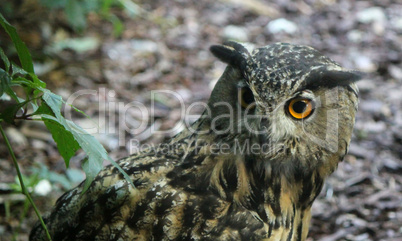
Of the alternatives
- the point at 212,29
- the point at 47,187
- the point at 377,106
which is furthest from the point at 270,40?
the point at 47,187

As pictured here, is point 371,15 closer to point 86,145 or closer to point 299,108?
point 299,108

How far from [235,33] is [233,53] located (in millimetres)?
4257

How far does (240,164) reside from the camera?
2721mm

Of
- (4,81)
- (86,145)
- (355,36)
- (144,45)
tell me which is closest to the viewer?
(4,81)

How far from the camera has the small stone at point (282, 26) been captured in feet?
22.8

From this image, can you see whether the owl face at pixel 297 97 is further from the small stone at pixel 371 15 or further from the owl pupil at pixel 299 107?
the small stone at pixel 371 15

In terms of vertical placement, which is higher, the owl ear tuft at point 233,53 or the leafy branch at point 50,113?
the owl ear tuft at point 233,53

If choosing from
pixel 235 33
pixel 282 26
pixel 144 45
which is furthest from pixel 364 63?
pixel 144 45

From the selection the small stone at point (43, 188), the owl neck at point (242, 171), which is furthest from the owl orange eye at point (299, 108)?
the small stone at point (43, 188)

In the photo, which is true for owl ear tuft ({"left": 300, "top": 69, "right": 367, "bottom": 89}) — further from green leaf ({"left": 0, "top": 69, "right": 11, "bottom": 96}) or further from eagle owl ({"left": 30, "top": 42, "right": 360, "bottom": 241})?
green leaf ({"left": 0, "top": 69, "right": 11, "bottom": 96})

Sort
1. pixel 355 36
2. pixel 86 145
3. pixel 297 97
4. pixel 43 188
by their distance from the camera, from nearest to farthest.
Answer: pixel 86 145 → pixel 297 97 → pixel 43 188 → pixel 355 36

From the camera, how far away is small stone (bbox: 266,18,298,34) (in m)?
6.95

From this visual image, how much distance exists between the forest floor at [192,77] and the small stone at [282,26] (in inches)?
0.6

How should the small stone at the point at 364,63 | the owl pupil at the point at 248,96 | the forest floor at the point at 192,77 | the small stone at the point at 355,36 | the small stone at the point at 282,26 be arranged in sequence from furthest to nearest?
the small stone at the point at 282,26 → the small stone at the point at 355,36 → the small stone at the point at 364,63 → the forest floor at the point at 192,77 → the owl pupil at the point at 248,96
